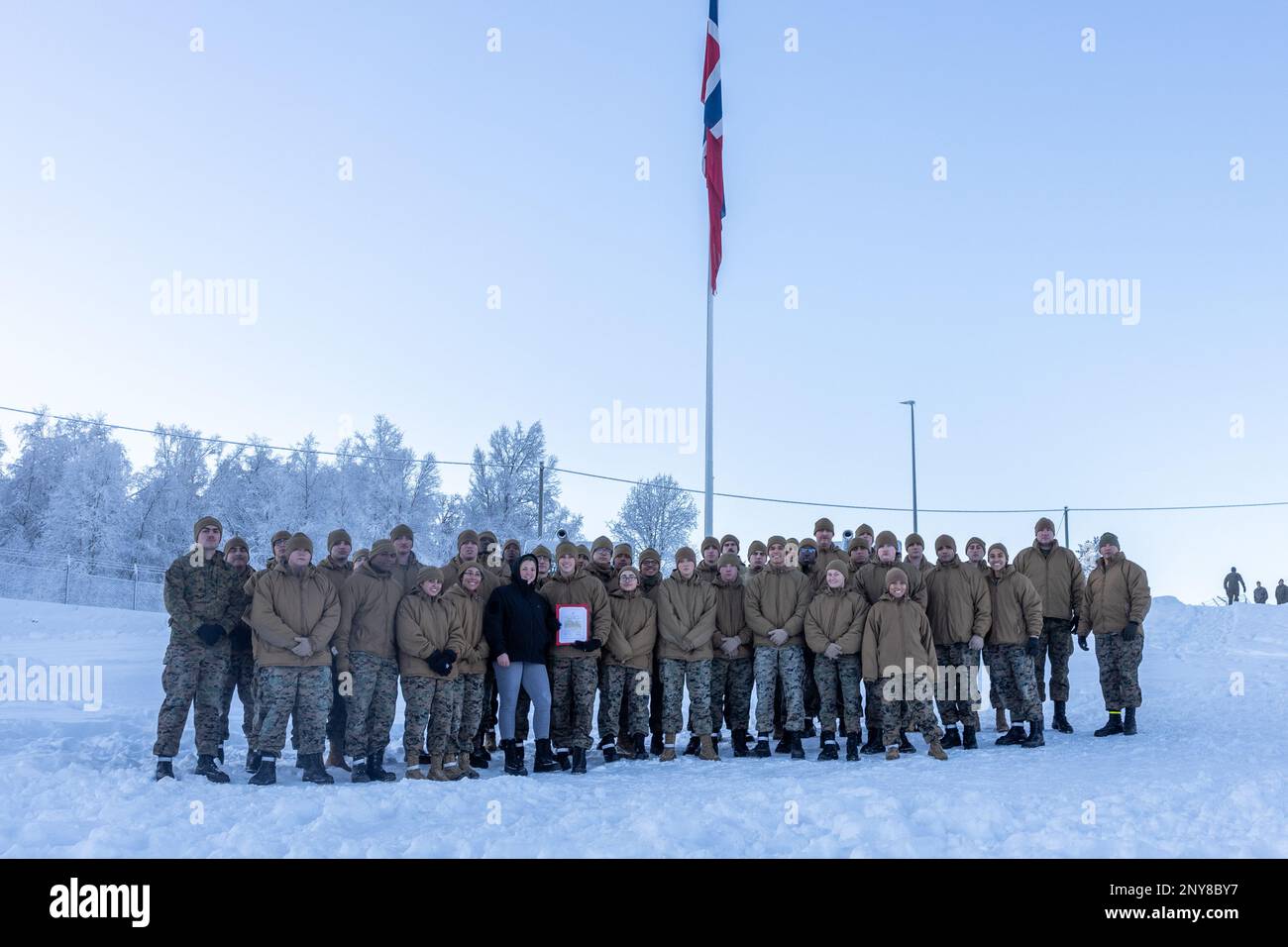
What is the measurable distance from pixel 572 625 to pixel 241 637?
308 cm

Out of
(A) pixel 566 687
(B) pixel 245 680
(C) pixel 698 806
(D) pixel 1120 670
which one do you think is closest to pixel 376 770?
(B) pixel 245 680

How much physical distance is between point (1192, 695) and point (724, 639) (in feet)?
26.9

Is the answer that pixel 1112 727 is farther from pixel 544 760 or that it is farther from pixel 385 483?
pixel 385 483

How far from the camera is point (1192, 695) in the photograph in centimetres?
1407

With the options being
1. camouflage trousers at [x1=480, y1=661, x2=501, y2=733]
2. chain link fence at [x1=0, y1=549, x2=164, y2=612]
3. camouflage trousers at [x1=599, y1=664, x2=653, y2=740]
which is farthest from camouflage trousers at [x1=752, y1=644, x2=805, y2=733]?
chain link fence at [x1=0, y1=549, x2=164, y2=612]

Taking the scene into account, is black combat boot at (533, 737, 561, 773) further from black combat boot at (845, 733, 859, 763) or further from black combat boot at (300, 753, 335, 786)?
black combat boot at (845, 733, 859, 763)

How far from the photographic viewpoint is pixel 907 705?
959 cm

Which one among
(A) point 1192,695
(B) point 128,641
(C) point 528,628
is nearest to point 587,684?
(C) point 528,628

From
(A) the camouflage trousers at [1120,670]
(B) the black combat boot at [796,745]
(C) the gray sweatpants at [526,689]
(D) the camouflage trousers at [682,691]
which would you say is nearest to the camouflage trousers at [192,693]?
(C) the gray sweatpants at [526,689]

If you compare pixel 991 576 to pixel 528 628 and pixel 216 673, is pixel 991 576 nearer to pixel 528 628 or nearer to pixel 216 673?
pixel 528 628

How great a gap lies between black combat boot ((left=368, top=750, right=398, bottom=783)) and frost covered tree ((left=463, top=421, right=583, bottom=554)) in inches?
1605

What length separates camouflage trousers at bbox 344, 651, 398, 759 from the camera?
848 centimetres

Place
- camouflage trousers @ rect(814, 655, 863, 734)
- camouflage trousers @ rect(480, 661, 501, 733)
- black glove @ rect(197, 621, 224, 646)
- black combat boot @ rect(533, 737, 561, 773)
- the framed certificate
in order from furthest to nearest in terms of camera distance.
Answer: camouflage trousers @ rect(480, 661, 501, 733), camouflage trousers @ rect(814, 655, 863, 734), the framed certificate, black combat boot @ rect(533, 737, 561, 773), black glove @ rect(197, 621, 224, 646)
